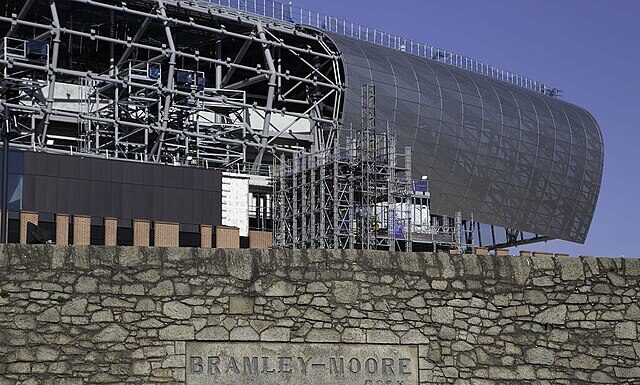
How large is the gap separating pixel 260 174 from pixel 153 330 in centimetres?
5724

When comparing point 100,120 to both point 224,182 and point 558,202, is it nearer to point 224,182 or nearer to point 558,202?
point 224,182

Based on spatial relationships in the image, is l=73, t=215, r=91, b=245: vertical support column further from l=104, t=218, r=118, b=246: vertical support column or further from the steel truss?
the steel truss

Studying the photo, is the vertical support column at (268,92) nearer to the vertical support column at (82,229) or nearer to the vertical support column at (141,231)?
the vertical support column at (141,231)

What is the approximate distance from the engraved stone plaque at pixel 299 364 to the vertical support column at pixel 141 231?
4505 cm

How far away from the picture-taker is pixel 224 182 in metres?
69.5

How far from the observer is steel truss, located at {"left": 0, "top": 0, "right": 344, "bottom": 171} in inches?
2645

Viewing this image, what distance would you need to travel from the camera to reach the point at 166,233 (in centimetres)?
6397

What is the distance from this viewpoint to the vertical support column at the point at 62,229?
6034cm

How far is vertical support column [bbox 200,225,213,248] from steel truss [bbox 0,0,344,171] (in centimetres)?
616

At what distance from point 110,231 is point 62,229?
106 inches

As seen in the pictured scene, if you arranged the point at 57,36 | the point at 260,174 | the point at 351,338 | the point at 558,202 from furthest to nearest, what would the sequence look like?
1. the point at 558,202
2. the point at 260,174
3. the point at 57,36
4. the point at 351,338

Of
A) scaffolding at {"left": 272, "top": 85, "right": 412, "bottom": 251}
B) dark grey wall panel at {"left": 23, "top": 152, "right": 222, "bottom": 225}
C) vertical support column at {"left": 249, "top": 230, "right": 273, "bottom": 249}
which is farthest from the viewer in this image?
vertical support column at {"left": 249, "top": 230, "right": 273, "bottom": 249}

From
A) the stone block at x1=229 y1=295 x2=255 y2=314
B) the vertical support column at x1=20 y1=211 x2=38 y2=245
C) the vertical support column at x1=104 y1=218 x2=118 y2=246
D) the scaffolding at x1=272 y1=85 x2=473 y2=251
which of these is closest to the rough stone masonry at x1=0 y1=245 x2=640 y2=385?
the stone block at x1=229 y1=295 x2=255 y2=314

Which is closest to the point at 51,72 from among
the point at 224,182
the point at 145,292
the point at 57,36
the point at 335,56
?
the point at 57,36
